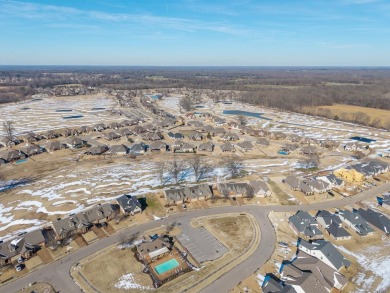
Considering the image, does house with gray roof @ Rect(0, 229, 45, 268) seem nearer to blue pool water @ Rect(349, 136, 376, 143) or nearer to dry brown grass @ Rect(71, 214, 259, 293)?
dry brown grass @ Rect(71, 214, 259, 293)

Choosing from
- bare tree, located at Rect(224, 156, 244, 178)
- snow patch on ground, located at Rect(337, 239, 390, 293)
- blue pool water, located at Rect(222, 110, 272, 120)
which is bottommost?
snow patch on ground, located at Rect(337, 239, 390, 293)

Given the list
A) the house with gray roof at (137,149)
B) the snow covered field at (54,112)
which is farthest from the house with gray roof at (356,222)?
the snow covered field at (54,112)

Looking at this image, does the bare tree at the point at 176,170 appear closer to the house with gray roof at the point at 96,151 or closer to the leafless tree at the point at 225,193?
the leafless tree at the point at 225,193

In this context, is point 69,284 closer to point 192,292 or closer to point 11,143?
point 192,292

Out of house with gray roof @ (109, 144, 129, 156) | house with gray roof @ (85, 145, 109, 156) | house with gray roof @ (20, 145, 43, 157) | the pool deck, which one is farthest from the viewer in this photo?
house with gray roof @ (109, 144, 129, 156)

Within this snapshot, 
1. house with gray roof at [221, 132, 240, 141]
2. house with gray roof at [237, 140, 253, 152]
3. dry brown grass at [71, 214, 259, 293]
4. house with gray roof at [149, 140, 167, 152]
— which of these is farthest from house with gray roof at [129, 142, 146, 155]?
dry brown grass at [71, 214, 259, 293]

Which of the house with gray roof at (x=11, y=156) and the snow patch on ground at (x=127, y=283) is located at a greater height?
the house with gray roof at (x=11, y=156)

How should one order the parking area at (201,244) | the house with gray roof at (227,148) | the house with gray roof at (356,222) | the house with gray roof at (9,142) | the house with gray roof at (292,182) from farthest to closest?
the house with gray roof at (9,142) → the house with gray roof at (227,148) → the house with gray roof at (292,182) → the house with gray roof at (356,222) → the parking area at (201,244)
